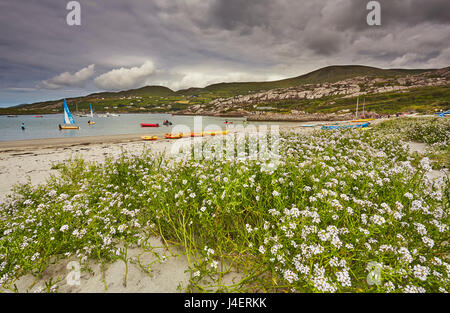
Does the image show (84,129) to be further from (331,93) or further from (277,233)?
(331,93)

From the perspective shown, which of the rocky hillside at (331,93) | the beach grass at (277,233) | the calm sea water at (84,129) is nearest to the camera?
the beach grass at (277,233)

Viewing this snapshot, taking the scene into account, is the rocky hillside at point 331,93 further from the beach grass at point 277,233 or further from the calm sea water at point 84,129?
the beach grass at point 277,233


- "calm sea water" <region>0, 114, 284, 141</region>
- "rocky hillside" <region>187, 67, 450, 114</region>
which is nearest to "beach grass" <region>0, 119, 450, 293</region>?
"calm sea water" <region>0, 114, 284, 141</region>

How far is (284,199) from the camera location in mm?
3973

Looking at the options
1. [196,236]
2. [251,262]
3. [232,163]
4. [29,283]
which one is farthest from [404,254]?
[29,283]

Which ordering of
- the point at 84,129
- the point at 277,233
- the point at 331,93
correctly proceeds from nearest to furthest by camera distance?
1. the point at 277,233
2. the point at 84,129
3. the point at 331,93

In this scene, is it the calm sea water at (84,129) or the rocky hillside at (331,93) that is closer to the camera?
the calm sea water at (84,129)

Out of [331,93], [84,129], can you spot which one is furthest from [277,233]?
[331,93]

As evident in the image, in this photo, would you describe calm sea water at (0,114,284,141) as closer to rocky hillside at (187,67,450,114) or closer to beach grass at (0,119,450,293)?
beach grass at (0,119,450,293)

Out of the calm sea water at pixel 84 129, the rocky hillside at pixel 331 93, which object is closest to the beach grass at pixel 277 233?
the calm sea water at pixel 84 129
